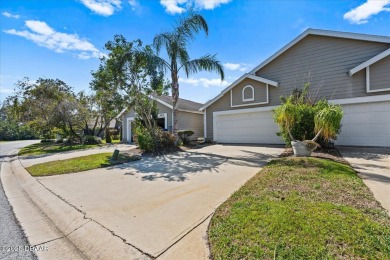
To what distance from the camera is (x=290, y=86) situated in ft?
38.5

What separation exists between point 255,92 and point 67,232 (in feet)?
39.5

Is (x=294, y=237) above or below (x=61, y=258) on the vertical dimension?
above

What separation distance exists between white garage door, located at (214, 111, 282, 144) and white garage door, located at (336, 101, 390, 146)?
340cm

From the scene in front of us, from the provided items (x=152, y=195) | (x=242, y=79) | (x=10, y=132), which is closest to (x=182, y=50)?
(x=242, y=79)

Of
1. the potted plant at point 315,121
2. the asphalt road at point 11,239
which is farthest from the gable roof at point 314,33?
the asphalt road at point 11,239

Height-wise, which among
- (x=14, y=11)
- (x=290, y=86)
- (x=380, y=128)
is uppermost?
(x=14, y=11)

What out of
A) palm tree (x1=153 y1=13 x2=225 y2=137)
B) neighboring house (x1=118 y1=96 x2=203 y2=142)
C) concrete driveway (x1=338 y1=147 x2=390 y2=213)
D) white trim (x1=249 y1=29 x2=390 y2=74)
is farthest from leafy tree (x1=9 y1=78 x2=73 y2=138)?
concrete driveway (x1=338 y1=147 x2=390 y2=213)

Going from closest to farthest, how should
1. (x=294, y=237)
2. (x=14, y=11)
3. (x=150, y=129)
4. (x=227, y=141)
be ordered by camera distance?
(x=294, y=237) < (x=14, y=11) < (x=150, y=129) < (x=227, y=141)

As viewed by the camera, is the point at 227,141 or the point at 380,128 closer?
the point at 380,128

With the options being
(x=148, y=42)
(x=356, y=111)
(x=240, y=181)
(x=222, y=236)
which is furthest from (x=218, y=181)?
(x=148, y=42)

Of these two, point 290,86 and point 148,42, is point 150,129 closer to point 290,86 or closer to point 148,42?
point 148,42

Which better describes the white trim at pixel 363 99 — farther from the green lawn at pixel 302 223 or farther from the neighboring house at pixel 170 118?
the neighboring house at pixel 170 118

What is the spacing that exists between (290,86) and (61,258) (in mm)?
12736

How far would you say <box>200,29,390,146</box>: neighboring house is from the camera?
9219mm
